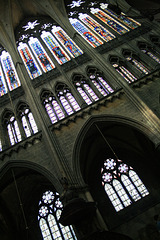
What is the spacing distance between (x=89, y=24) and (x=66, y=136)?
9842 mm

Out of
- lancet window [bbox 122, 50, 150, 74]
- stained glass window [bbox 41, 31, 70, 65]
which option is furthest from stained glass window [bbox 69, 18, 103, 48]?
lancet window [bbox 122, 50, 150, 74]

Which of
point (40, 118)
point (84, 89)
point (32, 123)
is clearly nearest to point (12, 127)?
point (32, 123)

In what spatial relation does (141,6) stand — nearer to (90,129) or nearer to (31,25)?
(31,25)

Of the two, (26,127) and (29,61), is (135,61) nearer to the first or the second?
(26,127)

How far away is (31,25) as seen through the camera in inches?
734

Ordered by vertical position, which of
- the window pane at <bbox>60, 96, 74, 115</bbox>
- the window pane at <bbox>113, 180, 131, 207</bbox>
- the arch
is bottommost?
the window pane at <bbox>113, 180, 131, 207</bbox>

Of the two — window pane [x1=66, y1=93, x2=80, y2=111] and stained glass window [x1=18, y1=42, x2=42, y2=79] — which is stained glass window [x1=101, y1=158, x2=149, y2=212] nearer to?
window pane [x1=66, y1=93, x2=80, y2=111]

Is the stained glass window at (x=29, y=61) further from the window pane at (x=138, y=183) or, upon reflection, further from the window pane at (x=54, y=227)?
the window pane at (x=54, y=227)

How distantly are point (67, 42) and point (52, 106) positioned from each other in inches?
231

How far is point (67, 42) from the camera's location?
628 inches

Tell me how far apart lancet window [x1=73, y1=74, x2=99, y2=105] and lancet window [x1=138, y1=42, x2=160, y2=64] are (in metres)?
3.92

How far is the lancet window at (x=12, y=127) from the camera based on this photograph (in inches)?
474

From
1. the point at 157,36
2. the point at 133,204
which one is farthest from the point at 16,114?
the point at 157,36

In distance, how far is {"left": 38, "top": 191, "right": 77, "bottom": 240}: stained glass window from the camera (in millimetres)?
11539
